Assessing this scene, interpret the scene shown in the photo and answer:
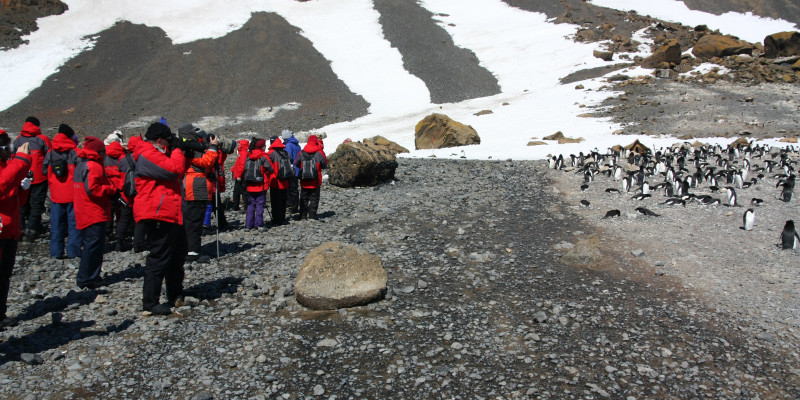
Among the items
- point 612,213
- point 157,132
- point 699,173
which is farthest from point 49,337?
point 699,173

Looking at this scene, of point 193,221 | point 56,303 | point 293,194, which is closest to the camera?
point 56,303

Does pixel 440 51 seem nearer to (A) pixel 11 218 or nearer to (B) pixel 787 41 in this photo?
(B) pixel 787 41

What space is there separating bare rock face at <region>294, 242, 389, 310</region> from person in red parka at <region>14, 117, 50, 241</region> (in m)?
6.48

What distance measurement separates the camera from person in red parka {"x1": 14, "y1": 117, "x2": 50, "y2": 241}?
10149mm

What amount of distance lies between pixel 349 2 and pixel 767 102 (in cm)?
4336

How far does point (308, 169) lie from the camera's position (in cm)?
1185

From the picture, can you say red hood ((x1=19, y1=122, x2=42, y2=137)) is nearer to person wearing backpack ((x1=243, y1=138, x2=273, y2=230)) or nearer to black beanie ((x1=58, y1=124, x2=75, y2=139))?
black beanie ((x1=58, y1=124, x2=75, y2=139))

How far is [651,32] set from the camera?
48969 millimetres

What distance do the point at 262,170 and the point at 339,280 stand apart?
179 inches

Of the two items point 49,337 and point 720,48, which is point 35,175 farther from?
point 720,48

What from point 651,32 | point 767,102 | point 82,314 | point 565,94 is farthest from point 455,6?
point 82,314

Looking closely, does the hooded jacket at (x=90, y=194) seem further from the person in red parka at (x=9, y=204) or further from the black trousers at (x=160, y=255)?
the black trousers at (x=160, y=255)

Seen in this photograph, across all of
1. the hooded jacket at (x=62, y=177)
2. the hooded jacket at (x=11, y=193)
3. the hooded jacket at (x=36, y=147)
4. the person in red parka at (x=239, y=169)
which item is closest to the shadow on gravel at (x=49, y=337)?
the hooded jacket at (x=11, y=193)

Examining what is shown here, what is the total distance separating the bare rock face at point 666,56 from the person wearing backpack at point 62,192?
40635mm
